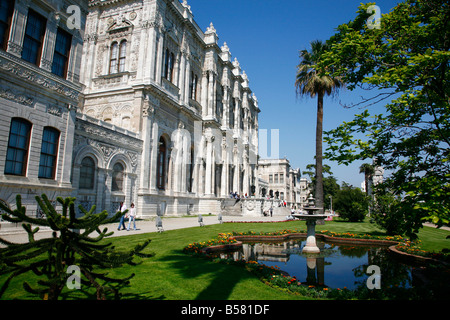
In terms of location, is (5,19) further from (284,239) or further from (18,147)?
(284,239)

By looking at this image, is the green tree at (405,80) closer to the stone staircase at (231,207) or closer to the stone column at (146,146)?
the stone column at (146,146)

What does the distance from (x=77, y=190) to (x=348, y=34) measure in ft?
60.3

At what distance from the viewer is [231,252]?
11.8 meters

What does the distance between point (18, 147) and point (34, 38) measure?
5577 mm

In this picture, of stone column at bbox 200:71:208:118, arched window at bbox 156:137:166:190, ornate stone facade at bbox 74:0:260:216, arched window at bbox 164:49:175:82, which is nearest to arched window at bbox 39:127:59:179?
ornate stone facade at bbox 74:0:260:216

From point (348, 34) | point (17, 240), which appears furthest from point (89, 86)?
point (348, 34)

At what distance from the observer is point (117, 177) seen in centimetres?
2270

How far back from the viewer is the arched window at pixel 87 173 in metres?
19.6

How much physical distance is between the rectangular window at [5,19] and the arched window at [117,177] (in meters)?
11.5

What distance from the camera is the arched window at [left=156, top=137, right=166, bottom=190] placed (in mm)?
28314

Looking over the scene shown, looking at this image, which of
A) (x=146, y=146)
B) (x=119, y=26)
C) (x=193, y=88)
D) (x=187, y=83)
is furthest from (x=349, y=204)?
(x=119, y=26)

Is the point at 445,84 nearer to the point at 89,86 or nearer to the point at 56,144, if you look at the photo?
the point at 56,144

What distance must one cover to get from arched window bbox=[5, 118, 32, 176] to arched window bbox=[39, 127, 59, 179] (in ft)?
2.71

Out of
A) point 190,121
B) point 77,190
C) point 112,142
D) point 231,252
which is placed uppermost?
point 190,121
